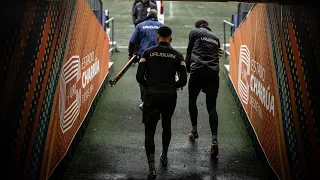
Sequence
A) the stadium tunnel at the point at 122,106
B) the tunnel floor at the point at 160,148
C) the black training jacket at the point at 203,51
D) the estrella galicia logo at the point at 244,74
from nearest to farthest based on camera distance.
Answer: the stadium tunnel at the point at 122,106 → the tunnel floor at the point at 160,148 → the black training jacket at the point at 203,51 → the estrella galicia logo at the point at 244,74

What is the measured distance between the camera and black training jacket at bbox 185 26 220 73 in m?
6.97

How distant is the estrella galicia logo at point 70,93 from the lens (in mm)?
5992

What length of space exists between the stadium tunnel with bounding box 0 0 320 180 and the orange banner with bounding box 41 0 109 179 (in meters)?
0.01

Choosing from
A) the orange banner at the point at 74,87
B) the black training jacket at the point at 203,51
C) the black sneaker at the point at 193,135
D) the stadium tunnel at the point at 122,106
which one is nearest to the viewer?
the stadium tunnel at the point at 122,106

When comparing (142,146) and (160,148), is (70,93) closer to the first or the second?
(142,146)

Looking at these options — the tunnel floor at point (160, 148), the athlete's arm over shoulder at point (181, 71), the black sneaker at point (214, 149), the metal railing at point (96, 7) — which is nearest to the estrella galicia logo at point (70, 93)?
the tunnel floor at point (160, 148)

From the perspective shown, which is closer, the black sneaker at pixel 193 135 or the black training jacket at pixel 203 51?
the black training jacket at pixel 203 51

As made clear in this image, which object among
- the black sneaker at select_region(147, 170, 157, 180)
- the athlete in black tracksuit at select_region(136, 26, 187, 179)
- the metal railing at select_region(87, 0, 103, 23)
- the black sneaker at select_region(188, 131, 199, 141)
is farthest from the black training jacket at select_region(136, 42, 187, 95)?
the metal railing at select_region(87, 0, 103, 23)

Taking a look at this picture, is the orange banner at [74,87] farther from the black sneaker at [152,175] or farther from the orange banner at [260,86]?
the orange banner at [260,86]

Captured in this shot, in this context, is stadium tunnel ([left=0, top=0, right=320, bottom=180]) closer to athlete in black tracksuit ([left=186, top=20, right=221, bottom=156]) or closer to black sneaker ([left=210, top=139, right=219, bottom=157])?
black sneaker ([left=210, top=139, right=219, bottom=157])

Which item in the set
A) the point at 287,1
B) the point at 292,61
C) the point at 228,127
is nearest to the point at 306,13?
the point at 287,1

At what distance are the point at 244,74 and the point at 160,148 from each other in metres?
2.38

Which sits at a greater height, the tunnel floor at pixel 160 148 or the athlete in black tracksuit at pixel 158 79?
the athlete in black tracksuit at pixel 158 79

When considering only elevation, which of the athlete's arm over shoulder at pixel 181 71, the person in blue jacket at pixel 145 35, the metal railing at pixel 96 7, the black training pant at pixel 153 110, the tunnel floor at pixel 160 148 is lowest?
the tunnel floor at pixel 160 148
